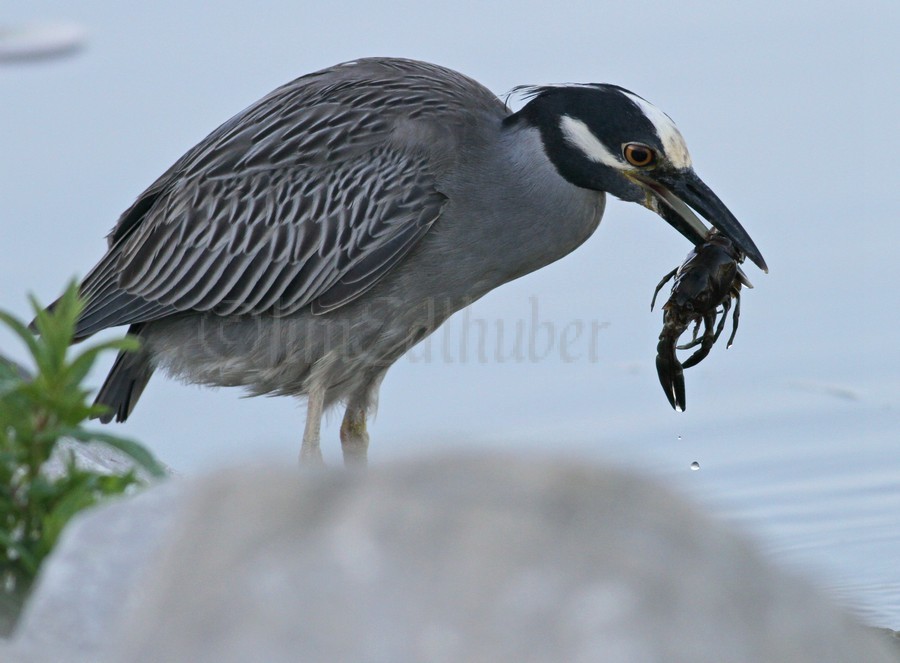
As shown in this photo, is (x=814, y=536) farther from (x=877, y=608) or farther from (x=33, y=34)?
(x=33, y=34)

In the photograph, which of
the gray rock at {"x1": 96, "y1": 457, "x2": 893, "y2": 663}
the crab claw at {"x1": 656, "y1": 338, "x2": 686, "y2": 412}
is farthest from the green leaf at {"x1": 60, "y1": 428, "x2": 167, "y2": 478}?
the crab claw at {"x1": 656, "y1": 338, "x2": 686, "y2": 412}

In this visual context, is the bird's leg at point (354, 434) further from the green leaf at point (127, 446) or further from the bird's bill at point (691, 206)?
the green leaf at point (127, 446)

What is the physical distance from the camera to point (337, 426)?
673 centimetres

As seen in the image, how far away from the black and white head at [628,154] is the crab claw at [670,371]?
469mm

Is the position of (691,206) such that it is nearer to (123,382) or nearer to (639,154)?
(639,154)

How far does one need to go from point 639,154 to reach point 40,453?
3.26 m

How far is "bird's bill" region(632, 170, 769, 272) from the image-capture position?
545cm

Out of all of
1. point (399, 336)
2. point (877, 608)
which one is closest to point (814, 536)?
point (877, 608)

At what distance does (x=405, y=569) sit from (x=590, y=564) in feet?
0.76

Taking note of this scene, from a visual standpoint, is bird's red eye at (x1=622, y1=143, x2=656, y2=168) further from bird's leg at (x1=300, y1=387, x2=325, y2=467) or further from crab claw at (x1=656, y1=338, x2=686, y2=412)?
bird's leg at (x1=300, y1=387, x2=325, y2=467)

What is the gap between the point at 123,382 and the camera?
6.40 metres

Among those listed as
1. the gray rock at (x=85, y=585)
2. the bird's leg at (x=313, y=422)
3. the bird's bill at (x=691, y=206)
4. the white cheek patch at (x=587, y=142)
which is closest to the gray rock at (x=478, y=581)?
the gray rock at (x=85, y=585)

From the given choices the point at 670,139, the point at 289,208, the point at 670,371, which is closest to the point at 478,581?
the point at 670,139

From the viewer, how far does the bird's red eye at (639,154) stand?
556cm
